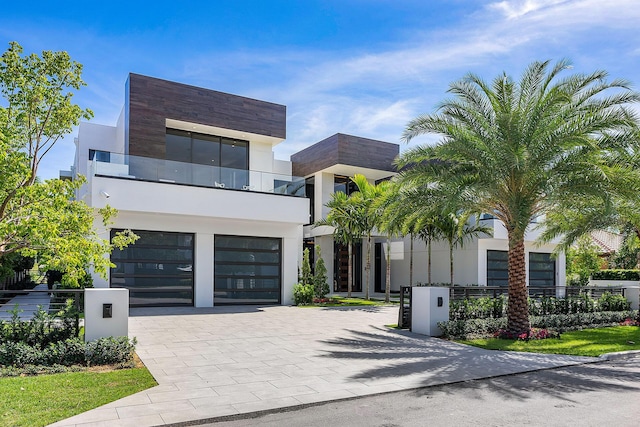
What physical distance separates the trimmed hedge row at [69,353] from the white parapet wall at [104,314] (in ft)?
0.78

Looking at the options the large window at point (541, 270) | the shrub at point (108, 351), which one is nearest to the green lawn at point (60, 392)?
the shrub at point (108, 351)

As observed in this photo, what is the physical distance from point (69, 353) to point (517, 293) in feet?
34.3

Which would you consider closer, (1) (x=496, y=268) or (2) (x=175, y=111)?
(2) (x=175, y=111)

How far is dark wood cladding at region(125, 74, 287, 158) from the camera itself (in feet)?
62.0

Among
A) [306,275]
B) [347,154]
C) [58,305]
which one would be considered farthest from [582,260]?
[58,305]

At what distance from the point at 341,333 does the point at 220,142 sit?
1172cm

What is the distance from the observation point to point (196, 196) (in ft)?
56.9

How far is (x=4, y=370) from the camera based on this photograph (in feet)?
25.6

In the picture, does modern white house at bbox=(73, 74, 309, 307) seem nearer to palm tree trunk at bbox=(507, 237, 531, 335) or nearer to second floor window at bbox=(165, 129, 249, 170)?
second floor window at bbox=(165, 129, 249, 170)

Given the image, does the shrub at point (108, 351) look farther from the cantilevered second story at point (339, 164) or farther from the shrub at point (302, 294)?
the cantilevered second story at point (339, 164)

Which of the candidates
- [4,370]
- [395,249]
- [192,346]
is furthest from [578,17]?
[395,249]

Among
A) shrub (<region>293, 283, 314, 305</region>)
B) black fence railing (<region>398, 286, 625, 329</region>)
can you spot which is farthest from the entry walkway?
shrub (<region>293, 283, 314, 305</region>)

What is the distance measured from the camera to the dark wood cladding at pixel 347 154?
25.8 meters

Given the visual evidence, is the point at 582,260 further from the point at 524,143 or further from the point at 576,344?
the point at 524,143
